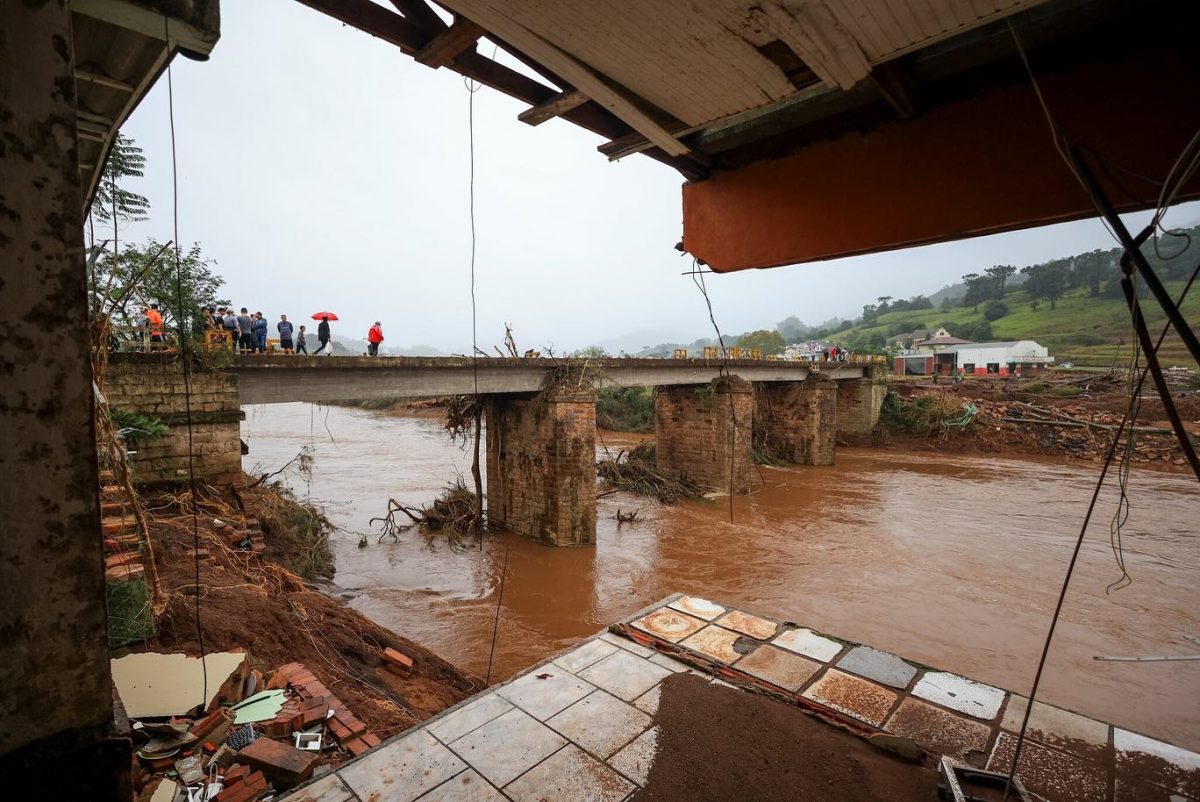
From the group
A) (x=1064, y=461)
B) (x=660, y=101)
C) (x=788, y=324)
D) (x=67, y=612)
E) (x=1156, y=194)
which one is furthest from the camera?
(x=788, y=324)

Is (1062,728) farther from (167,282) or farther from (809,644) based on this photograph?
(167,282)

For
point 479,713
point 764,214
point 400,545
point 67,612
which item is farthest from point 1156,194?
point 400,545

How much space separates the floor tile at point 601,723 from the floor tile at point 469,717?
0.37 meters

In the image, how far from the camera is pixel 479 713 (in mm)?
3170

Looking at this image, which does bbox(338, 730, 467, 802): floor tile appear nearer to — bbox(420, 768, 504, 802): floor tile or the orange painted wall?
bbox(420, 768, 504, 802): floor tile

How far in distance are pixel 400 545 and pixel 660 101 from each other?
10.3 metres

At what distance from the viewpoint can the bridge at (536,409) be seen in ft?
21.4

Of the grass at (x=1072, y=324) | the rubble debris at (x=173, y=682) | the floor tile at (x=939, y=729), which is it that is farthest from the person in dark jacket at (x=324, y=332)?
the grass at (x=1072, y=324)

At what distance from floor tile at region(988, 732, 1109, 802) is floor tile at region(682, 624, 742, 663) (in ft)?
5.14

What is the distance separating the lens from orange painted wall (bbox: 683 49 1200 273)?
2.01 metres

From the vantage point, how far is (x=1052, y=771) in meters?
2.72

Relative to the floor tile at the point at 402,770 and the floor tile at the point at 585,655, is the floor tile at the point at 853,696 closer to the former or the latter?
the floor tile at the point at 585,655

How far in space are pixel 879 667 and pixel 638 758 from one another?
2.04 meters

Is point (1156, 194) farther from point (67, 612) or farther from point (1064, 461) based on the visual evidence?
point (1064, 461)
